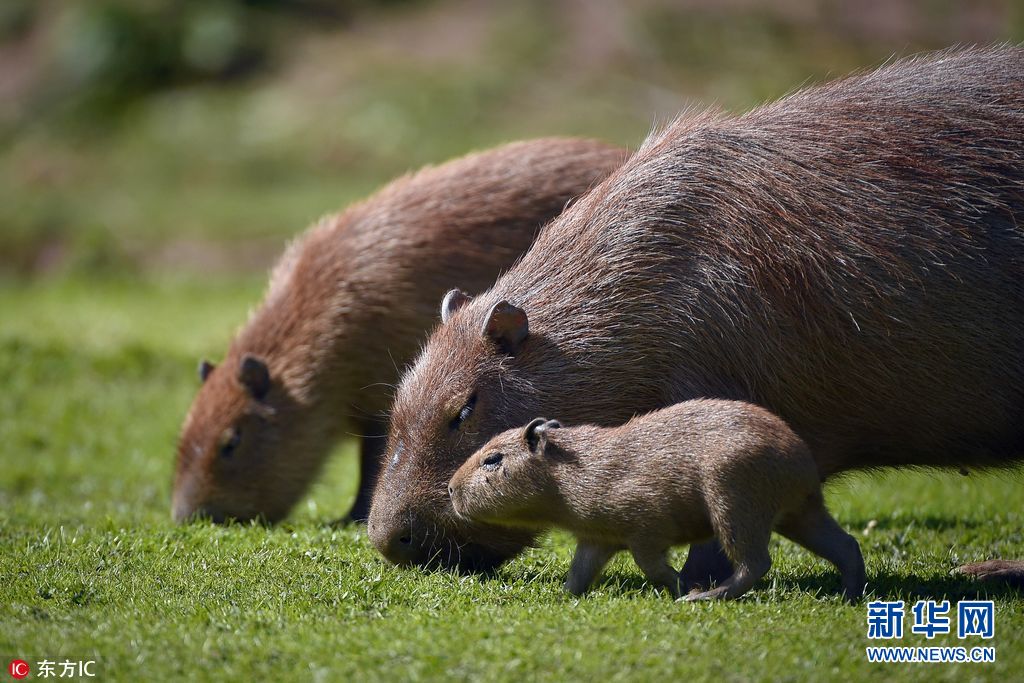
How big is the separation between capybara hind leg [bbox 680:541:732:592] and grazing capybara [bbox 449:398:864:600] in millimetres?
89

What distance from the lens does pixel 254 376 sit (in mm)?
8094

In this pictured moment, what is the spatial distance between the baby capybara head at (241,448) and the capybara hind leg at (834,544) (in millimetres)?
3971

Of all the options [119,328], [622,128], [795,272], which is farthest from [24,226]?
[795,272]

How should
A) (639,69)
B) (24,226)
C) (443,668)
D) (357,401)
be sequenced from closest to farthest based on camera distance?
(443,668)
(357,401)
(24,226)
(639,69)

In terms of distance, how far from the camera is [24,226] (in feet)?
59.4

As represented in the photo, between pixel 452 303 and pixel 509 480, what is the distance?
127 cm

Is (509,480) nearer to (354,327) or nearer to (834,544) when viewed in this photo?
(834,544)

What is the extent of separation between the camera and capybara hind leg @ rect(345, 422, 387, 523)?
7785mm

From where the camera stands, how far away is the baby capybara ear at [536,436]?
525 centimetres

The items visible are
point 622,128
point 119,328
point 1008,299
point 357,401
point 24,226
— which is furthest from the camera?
point 622,128

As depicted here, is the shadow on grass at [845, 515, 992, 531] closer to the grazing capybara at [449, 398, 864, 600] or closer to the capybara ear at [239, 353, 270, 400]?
the grazing capybara at [449, 398, 864, 600]

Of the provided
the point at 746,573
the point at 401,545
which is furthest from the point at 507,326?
the point at 746,573

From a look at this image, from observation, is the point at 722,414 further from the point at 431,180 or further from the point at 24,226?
the point at 24,226

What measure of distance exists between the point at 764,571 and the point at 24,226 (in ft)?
50.9
